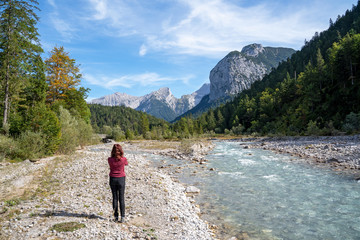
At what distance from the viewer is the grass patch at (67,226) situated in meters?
6.25

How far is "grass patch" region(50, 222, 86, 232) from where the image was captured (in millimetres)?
6246

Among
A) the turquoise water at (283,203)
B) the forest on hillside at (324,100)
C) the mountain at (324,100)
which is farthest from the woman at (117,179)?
the forest on hillside at (324,100)

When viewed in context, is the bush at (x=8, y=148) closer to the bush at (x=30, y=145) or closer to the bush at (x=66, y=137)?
the bush at (x=30, y=145)

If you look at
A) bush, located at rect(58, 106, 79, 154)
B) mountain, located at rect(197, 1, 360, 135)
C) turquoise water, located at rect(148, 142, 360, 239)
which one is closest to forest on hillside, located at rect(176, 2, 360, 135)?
mountain, located at rect(197, 1, 360, 135)

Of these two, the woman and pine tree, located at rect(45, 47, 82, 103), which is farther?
pine tree, located at rect(45, 47, 82, 103)

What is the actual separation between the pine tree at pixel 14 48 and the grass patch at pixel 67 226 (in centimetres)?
1940

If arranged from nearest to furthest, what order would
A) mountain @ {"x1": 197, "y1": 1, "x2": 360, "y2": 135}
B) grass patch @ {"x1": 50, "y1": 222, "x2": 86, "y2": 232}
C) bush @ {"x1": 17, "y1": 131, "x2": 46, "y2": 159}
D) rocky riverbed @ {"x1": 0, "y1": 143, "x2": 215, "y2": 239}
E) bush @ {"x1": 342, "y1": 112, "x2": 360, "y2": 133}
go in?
grass patch @ {"x1": 50, "y1": 222, "x2": 86, "y2": 232} < rocky riverbed @ {"x1": 0, "y1": 143, "x2": 215, "y2": 239} < bush @ {"x1": 17, "y1": 131, "x2": 46, "y2": 159} < bush @ {"x1": 342, "y1": 112, "x2": 360, "y2": 133} < mountain @ {"x1": 197, "y1": 1, "x2": 360, "y2": 135}

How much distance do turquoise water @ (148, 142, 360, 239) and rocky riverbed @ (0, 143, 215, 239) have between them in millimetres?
1602

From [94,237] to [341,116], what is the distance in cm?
5715

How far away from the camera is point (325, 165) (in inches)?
743

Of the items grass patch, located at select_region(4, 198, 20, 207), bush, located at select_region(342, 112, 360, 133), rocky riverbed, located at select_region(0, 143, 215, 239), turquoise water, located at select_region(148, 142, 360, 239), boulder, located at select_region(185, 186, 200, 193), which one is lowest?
turquoise water, located at select_region(148, 142, 360, 239)

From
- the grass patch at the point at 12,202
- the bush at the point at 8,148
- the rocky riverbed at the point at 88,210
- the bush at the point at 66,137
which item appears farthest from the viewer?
the bush at the point at 66,137

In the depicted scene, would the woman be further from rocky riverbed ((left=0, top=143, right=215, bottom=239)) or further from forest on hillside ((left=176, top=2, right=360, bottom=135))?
forest on hillside ((left=176, top=2, right=360, bottom=135))

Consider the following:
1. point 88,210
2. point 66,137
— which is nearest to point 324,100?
point 66,137
